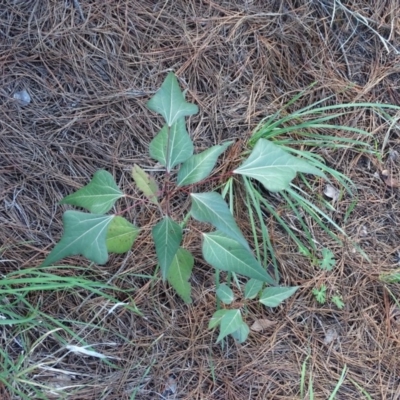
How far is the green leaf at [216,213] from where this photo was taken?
1.07 meters

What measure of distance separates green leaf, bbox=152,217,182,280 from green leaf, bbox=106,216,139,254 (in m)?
0.15

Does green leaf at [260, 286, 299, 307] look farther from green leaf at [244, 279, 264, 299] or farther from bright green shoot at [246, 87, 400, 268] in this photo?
bright green shoot at [246, 87, 400, 268]

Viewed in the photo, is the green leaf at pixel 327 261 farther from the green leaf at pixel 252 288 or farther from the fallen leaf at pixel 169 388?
the fallen leaf at pixel 169 388

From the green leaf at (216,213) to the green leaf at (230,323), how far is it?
513mm

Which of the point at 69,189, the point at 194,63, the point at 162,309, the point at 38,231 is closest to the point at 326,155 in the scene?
the point at 194,63

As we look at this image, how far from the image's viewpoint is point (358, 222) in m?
1.80

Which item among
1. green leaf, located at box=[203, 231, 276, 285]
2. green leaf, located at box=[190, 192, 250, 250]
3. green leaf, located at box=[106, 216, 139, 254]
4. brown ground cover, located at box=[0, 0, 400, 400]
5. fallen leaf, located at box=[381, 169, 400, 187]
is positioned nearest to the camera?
green leaf, located at box=[190, 192, 250, 250]

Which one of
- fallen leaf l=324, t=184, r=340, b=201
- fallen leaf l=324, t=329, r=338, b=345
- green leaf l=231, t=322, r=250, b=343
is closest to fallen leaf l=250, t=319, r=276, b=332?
green leaf l=231, t=322, r=250, b=343

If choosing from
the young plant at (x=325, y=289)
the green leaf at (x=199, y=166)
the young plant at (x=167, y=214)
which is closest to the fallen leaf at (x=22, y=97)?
the young plant at (x=167, y=214)

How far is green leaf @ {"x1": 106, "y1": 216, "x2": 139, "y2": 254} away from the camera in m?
1.28

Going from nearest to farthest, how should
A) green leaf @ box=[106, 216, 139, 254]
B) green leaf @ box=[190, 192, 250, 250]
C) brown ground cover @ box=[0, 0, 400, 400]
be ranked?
green leaf @ box=[190, 192, 250, 250] → green leaf @ box=[106, 216, 139, 254] → brown ground cover @ box=[0, 0, 400, 400]

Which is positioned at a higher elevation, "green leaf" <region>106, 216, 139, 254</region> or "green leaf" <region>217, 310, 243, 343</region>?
"green leaf" <region>106, 216, 139, 254</region>

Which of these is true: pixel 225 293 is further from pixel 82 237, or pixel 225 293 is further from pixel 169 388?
pixel 82 237

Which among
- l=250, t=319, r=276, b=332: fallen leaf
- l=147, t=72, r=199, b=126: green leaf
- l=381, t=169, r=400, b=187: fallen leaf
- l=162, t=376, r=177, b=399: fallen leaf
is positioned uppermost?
l=147, t=72, r=199, b=126: green leaf
